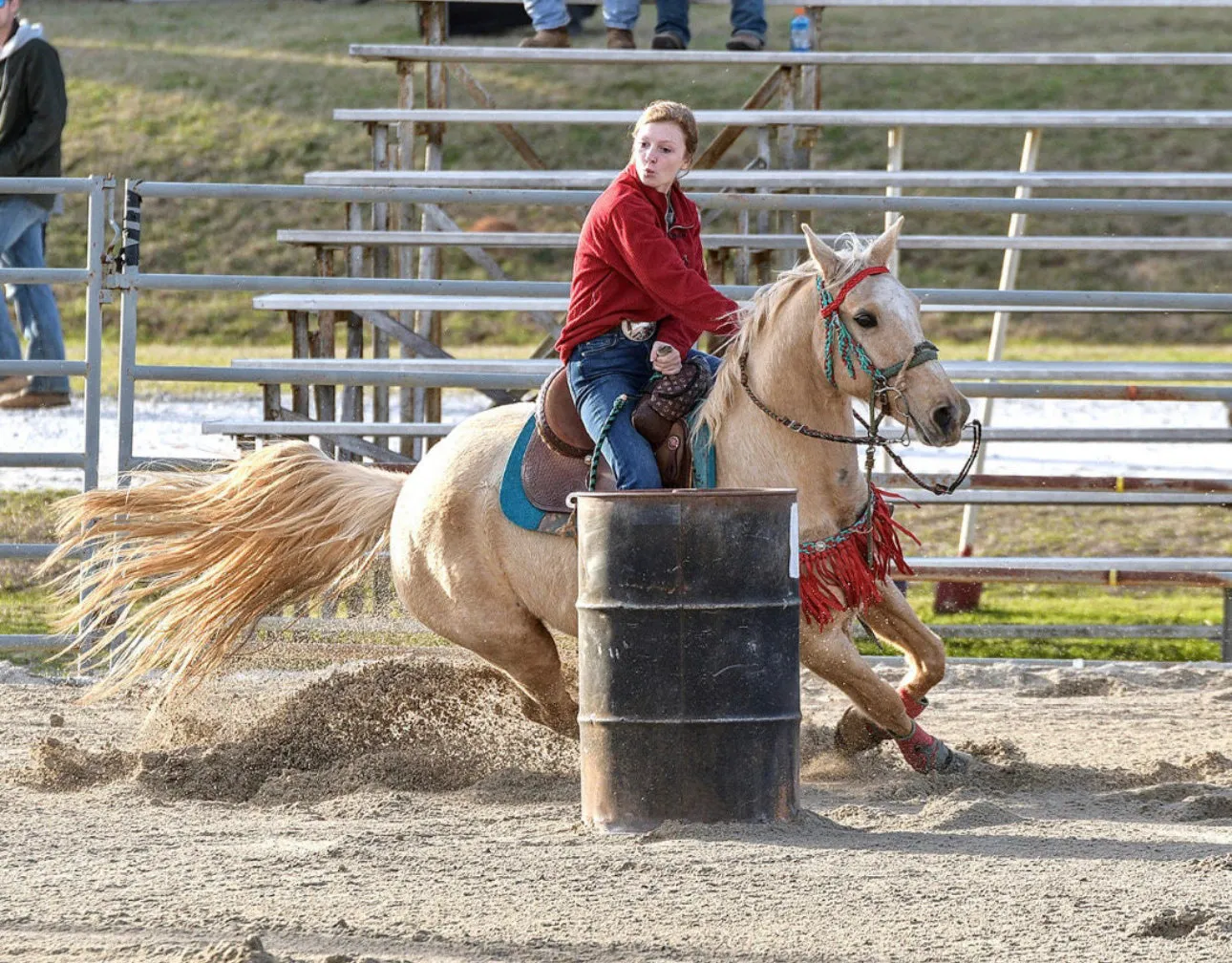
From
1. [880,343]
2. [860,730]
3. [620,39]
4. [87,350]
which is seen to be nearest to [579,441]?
[880,343]

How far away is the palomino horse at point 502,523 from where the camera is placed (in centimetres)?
477

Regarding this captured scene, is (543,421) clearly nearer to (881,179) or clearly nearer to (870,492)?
(870,492)

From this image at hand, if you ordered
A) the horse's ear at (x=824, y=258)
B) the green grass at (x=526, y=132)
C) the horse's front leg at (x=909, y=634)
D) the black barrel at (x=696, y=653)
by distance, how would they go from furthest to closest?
1. the green grass at (x=526, y=132)
2. the horse's front leg at (x=909, y=634)
3. the horse's ear at (x=824, y=258)
4. the black barrel at (x=696, y=653)

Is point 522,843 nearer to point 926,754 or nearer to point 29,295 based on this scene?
point 926,754

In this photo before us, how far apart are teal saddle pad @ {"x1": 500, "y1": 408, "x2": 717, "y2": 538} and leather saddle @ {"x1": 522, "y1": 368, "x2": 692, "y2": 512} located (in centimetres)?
2

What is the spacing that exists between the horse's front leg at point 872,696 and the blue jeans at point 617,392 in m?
0.64

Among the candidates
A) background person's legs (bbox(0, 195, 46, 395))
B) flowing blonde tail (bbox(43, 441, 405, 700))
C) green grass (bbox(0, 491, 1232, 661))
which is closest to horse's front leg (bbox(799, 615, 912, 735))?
flowing blonde tail (bbox(43, 441, 405, 700))

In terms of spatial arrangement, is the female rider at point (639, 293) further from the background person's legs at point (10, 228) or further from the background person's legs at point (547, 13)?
the background person's legs at point (547, 13)

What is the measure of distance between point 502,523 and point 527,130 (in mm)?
21964

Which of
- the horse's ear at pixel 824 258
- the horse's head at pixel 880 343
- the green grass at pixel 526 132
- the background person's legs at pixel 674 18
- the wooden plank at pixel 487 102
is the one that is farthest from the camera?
the green grass at pixel 526 132

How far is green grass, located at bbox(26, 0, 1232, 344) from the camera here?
24594 millimetres

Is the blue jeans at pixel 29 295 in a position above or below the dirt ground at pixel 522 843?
above

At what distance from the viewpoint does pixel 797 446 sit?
195 inches

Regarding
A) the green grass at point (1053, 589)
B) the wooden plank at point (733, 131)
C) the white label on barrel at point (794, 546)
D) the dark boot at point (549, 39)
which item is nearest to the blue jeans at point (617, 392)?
the white label on barrel at point (794, 546)
